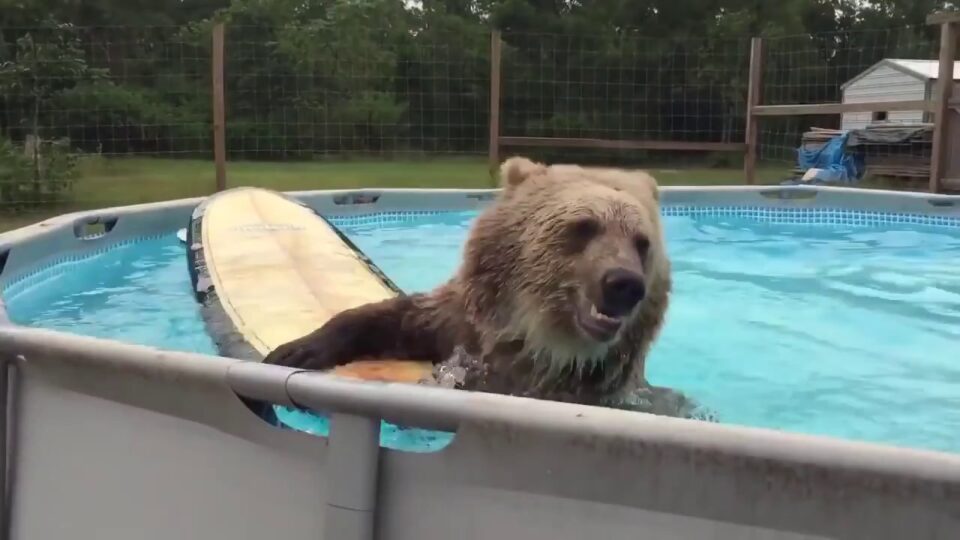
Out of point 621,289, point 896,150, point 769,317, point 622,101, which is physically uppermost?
point 622,101

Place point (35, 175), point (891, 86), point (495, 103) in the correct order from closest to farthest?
point (35, 175) < point (495, 103) < point (891, 86)

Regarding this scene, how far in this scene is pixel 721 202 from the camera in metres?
9.46

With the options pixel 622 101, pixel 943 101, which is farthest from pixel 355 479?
pixel 622 101

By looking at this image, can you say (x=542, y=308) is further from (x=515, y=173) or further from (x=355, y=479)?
(x=355, y=479)

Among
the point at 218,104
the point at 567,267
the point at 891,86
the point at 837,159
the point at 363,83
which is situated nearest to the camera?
the point at 567,267

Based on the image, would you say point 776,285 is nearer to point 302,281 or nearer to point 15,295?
point 302,281

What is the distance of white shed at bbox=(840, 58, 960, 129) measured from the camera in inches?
850

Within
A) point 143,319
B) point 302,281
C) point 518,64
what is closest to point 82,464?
point 302,281

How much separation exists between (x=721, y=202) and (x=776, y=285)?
11.1ft

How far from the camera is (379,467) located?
140 cm

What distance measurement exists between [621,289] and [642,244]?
0.96 ft

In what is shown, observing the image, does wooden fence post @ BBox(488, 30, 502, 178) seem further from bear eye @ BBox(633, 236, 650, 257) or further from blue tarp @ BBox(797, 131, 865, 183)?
bear eye @ BBox(633, 236, 650, 257)

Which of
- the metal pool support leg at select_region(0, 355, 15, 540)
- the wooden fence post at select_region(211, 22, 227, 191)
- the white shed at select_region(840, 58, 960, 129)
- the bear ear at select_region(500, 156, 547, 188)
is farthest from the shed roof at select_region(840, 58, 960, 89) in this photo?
the metal pool support leg at select_region(0, 355, 15, 540)

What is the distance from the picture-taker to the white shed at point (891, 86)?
21578 mm
